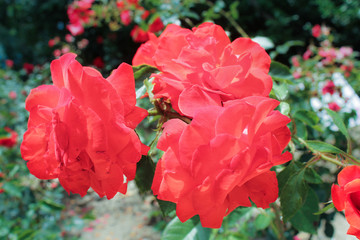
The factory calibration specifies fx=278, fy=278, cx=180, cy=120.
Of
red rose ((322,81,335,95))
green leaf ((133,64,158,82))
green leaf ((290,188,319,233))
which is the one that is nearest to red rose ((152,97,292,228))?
green leaf ((133,64,158,82))

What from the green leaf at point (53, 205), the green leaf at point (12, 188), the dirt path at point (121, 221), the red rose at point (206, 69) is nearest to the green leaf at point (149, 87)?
the red rose at point (206, 69)

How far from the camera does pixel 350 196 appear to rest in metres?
0.31

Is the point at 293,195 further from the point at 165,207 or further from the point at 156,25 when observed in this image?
the point at 156,25

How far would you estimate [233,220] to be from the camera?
793 millimetres

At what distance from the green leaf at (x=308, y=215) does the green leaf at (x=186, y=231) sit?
0.19m

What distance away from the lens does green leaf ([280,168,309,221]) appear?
38cm

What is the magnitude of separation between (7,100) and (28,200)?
6.13ft

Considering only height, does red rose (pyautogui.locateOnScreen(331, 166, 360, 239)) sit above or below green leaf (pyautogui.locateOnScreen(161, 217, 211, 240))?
above

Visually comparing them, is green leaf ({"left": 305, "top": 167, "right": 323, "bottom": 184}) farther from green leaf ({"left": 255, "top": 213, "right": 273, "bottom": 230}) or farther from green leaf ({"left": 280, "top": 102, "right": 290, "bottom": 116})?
green leaf ({"left": 255, "top": 213, "right": 273, "bottom": 230})

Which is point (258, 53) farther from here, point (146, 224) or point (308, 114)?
point (146, 224)

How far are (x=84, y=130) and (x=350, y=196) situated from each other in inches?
11.6

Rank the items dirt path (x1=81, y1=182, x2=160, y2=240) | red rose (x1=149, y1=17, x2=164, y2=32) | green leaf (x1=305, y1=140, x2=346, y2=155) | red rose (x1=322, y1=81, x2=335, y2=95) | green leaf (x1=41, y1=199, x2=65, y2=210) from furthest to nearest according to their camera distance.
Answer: dirt path (x1=81, y1=182, x2=160, y2=240) < red rose (x1=322, y1=81, x2=335, y2=95) < red rose (x1=149, y1=17, x2=164, y2=32) < green leaf (x1=41, y1=199, x2=65, y2=210) < green leaf (x1=305, y1=140, x2=346, y2=155)

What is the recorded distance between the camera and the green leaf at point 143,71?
0.41 meters

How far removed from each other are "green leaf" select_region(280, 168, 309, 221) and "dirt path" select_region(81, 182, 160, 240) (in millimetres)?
2284
